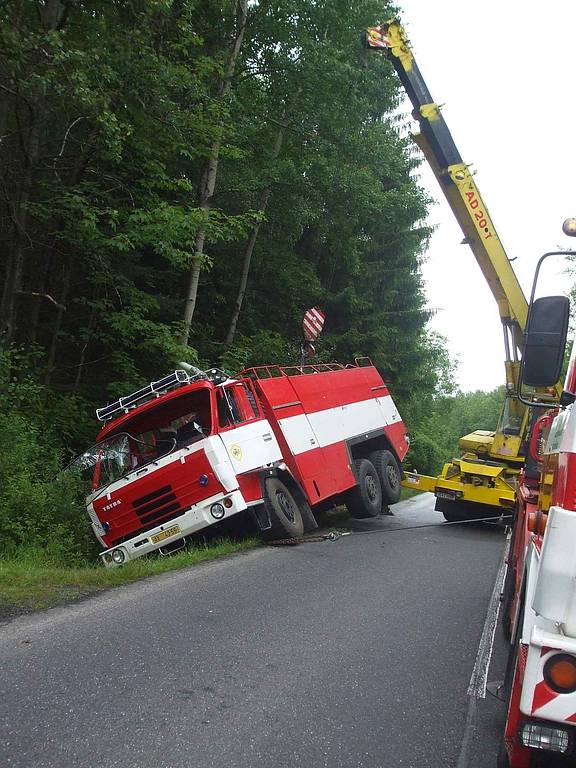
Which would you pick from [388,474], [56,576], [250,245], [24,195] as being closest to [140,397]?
[56,576]

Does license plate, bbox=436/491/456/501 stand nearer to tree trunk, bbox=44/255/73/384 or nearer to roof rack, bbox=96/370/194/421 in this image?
roof rack, bbox=96/370/194/421

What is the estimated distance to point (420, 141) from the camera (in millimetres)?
11234

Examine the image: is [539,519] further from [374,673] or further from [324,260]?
[324,260]

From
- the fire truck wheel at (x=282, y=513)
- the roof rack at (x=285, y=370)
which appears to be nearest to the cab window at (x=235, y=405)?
the roof rack at (x=285, y=370)

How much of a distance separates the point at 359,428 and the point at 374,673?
8221 millimetres

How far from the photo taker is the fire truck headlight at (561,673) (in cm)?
246

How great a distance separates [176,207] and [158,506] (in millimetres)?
5966

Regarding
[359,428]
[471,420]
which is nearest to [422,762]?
[359,428]

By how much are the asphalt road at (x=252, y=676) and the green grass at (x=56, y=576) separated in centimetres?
28

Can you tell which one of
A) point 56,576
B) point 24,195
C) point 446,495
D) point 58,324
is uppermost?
point 24,195

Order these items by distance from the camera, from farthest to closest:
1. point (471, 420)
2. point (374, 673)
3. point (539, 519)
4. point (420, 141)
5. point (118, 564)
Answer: point (471, 420) → point (420, 141) → point (118, 564) → point (374, 673) → point (539, 519)

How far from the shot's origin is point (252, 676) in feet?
14.9

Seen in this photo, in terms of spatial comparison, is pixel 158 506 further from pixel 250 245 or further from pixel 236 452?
pixel 250 245

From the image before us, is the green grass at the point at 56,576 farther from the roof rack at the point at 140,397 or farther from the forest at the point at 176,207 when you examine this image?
the roof rack at the point at 140,397
